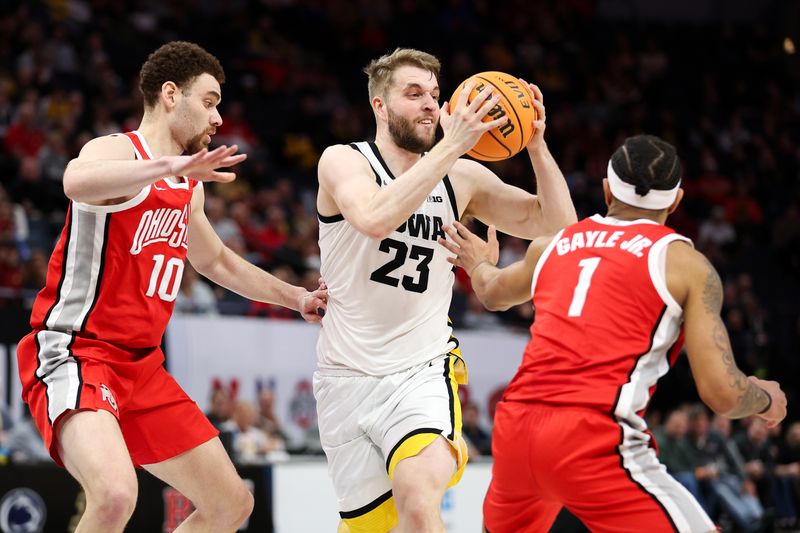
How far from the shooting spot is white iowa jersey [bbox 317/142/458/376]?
5609mm

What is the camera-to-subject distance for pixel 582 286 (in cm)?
438

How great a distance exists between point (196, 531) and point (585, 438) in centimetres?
Result: 238

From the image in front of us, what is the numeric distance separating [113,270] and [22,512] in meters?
4.77

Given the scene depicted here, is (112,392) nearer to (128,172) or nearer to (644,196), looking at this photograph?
(128,172)

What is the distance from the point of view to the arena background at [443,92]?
→ 13516 mm

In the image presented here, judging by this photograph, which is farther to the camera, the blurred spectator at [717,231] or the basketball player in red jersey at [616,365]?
the blurred spectator at [717,231]

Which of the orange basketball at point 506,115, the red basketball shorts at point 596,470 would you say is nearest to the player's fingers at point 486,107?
the orange basketball at point 506,115

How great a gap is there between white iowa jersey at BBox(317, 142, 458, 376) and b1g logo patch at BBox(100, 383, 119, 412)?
43.7 inches

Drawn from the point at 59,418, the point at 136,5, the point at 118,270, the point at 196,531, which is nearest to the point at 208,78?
the point at 118,270

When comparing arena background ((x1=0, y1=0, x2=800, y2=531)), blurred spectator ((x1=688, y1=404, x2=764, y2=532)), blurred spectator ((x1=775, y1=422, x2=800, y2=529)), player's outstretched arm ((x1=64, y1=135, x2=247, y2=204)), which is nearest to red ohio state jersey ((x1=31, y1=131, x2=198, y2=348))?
player's outstretched arm ((x1=64, y1=135, x2=247, y2=204))

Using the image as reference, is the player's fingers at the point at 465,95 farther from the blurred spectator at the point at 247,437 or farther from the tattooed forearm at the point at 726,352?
the blurred spectator at the point at 247,437

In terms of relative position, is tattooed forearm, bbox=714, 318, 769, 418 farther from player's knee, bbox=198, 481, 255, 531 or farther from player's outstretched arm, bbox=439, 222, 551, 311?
player's knee, bbox=198, 481, 255, 531

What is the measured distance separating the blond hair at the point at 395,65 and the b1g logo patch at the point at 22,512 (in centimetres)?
542

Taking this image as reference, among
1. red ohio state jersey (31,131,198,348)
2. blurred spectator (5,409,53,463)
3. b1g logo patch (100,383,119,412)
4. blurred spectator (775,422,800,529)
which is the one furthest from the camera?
blurred spectator (775,422,800,529)
